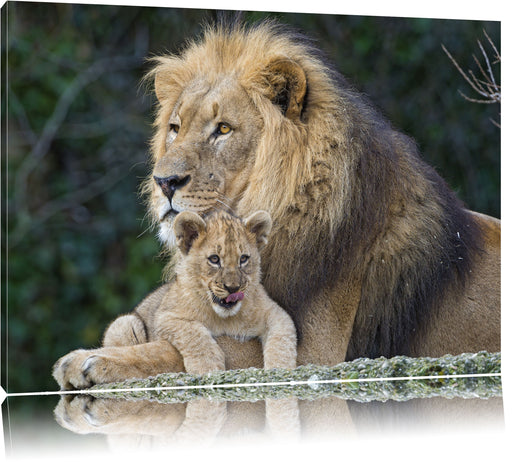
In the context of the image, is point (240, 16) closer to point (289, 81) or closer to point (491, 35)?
point (289, 81)

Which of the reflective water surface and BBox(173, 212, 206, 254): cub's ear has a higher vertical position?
BBox(173, 212, 206, 254): cub's ear

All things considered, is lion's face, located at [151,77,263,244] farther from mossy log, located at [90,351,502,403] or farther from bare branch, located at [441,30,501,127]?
bare branch, located at [441,30,501,127]

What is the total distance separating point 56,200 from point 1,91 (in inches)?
44.4

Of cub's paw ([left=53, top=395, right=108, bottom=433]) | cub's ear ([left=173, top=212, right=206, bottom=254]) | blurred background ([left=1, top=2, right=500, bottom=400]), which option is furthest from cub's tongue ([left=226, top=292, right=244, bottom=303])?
blurred background ([left=1, top=2, right=500, bottom=400])

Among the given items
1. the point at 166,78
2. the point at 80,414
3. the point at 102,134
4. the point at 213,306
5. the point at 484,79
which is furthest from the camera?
the point at 102,134

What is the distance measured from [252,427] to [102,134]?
279 cm

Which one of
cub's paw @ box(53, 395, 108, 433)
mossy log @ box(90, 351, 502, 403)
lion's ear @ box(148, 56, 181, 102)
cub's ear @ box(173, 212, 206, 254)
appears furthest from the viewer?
lion's ear @ box(148, 56, 181, 102)

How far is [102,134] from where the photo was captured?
5.81 metres

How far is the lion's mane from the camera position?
424 centimetres

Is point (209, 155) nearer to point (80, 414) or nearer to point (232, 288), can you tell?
point (232, 288)

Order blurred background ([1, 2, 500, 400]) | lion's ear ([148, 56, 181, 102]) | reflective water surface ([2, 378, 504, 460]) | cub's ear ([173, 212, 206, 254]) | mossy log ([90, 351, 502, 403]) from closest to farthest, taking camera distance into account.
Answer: reflective water surface ([2, 378, 504, 460]), mossy log ([90, 351, 502, 403]), cub's ear ([173, 212, 206, 254]), lion's ear ([148, 56, 181, 102]), blurred background ([1, 2, 500, 400])

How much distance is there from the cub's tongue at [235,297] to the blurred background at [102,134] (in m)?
0.79

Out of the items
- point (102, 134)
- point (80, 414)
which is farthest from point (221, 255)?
point (102, 134)

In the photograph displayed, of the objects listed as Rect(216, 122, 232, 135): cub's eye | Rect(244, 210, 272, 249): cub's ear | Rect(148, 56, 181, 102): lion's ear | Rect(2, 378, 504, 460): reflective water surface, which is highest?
Rect(148, 56, 181, 102): lion's ear
